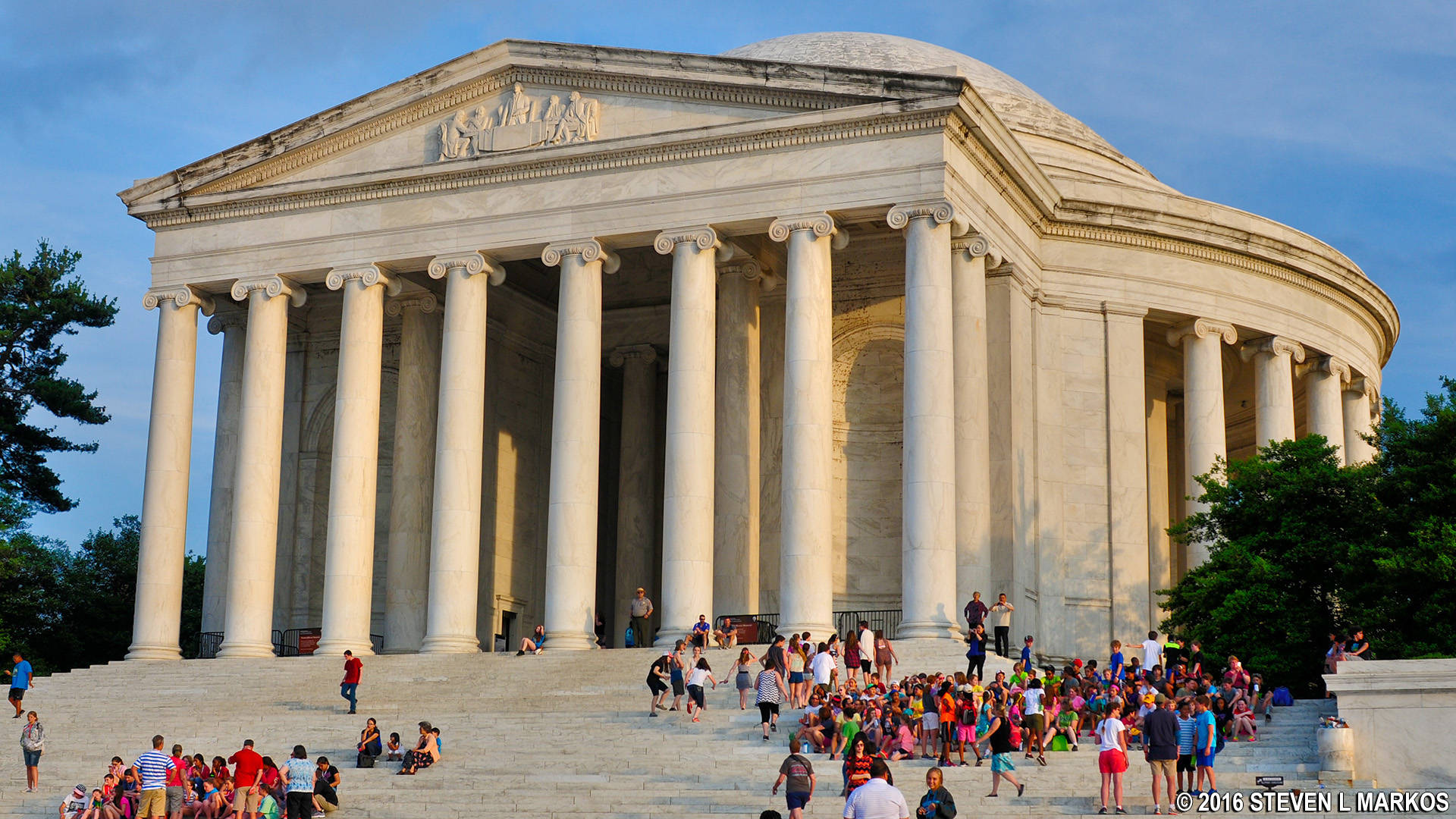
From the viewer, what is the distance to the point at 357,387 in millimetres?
50281

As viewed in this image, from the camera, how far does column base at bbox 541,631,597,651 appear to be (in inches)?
1793

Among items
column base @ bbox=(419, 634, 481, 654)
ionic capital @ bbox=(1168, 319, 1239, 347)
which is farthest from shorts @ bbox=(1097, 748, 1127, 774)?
ionic capital @ bbox=(1168, 319, 1239, 347)

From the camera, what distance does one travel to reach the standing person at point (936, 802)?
22844mm

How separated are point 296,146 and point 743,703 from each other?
84.8 ft

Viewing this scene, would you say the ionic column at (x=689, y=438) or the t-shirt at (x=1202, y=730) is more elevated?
the ionic column at (x=689, y=438)

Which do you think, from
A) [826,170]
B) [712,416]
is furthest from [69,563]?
[826,170]

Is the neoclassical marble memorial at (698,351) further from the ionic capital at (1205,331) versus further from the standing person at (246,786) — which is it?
the standing person at (246,786)

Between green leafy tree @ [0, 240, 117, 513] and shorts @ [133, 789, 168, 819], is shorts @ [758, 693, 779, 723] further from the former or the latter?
green leafy tree @ [0, 240, 117, 513]

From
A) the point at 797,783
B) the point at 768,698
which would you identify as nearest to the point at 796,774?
the point at 797,783

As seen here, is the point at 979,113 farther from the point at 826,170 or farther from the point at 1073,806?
the point at 1073,806

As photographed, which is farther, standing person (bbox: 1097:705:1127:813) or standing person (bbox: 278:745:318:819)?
standing person (bbox: 278:745:318:819)

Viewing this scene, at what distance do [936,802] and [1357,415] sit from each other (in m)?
43.7

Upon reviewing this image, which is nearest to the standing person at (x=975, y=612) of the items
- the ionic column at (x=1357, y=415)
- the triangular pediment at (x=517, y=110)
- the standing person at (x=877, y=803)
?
the triangular pediment at (x=517, y=110)

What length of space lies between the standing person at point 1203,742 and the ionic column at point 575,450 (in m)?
21.0
